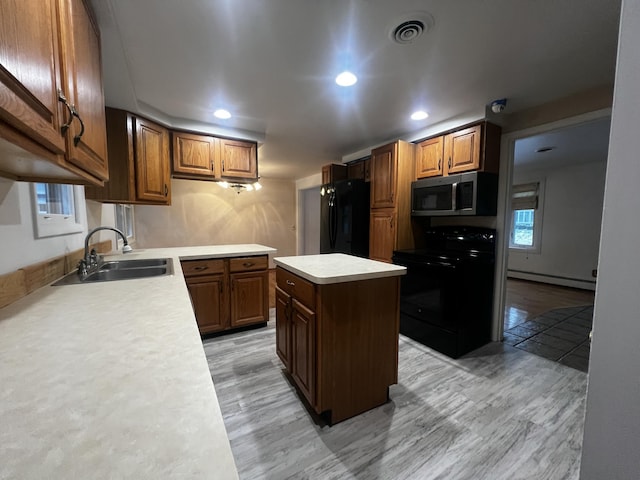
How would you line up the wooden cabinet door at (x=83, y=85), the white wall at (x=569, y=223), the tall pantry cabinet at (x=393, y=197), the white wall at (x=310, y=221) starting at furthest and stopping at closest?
the white wall at (x=310, y=221) → the white wall at (x=569, y=223) → the tall pantry cabinet at (x=393, y=197) → the wooden cabinet door at (x=83, y=85)

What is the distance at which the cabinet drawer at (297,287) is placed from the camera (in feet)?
5.10

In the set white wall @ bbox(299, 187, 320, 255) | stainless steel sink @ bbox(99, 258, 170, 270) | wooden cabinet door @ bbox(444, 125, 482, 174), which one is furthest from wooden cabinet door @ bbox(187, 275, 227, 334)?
white wall @ bbox(299, 187, 320, 255)

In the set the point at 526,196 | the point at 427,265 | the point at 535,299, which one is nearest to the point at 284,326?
the point at 427,265

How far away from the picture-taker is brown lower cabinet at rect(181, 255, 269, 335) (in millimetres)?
2552

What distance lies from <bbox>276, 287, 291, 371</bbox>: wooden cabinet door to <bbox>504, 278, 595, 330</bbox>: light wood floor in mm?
2615

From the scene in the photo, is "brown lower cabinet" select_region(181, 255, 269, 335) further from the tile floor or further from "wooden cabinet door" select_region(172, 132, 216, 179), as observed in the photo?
the tile floor

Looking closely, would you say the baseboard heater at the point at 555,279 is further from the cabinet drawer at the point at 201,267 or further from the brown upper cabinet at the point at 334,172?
the cabinet drawer at the point at 201,267

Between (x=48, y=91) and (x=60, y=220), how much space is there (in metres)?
1.14

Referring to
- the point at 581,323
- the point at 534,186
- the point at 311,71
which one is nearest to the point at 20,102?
the point at 311,71

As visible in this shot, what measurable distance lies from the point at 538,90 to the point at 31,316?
10.7 ft

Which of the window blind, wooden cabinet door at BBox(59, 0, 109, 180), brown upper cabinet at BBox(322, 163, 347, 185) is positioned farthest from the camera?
the window blind

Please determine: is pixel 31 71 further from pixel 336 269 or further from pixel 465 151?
pixel 465 151

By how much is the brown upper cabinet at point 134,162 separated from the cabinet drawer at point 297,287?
146cm

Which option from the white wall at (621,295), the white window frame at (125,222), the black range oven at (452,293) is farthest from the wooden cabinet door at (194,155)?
the white wall at (621,295)
